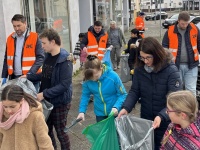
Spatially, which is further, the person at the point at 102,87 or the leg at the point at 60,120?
the leg at the point at 60,120

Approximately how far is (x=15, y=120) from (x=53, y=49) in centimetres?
115

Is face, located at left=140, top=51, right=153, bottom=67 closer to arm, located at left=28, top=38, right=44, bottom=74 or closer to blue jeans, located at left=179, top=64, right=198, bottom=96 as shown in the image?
arm, located at left=28, top=38, right=44, bottom=74

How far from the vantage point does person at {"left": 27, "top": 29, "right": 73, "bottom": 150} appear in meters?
3.54

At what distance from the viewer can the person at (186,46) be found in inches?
200

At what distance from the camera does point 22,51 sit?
444 cm

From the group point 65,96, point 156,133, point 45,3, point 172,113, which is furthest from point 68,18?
point 172,113

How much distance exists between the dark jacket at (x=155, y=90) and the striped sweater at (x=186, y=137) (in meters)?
0.35

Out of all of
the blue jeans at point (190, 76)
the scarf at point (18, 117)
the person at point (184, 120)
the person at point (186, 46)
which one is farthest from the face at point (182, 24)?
the scarf at point (18, 117)

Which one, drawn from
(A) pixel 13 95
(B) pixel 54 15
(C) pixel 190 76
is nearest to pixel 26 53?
(A) pixel 13 95

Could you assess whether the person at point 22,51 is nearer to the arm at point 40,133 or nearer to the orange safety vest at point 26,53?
the orange safety vest at point 26,53

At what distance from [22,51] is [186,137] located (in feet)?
9.07

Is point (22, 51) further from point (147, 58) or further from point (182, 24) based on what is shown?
point (182, 24)

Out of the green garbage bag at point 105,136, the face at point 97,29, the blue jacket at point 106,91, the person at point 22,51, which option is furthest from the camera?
the face at point 97,29

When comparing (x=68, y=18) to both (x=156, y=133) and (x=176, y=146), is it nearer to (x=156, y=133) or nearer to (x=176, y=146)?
(x=156, y=133)
